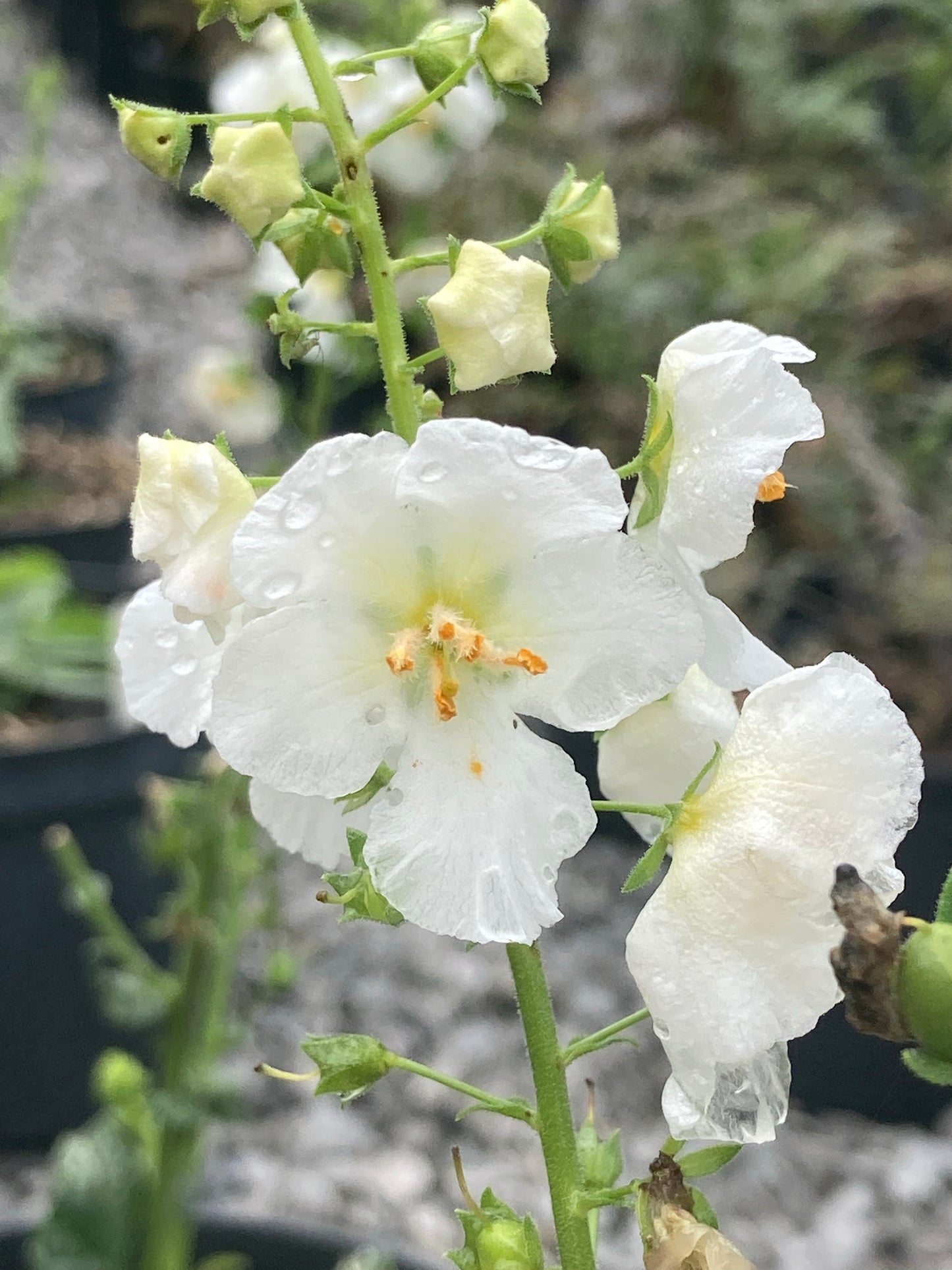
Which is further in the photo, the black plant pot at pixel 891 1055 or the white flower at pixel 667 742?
the black plant pot at pixel 891 1055

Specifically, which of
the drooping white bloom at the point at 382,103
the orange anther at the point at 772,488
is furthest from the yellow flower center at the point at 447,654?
the drooping white bloom at the point at 382,103

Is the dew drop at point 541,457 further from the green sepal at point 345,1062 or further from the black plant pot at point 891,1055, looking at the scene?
the black plant pot at point 891,1055

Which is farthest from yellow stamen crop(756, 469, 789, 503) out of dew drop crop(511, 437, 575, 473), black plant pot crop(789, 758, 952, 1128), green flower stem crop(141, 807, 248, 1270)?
black plant pot crop(789, 758, 952, 1128)

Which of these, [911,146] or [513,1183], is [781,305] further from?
[513,1183]

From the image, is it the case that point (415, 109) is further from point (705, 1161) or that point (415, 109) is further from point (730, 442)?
point (705, 1161)

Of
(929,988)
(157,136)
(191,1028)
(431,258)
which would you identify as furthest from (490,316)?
(191,1028)

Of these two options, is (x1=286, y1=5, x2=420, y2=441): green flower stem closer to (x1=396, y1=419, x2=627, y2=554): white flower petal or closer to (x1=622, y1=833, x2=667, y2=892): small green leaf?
(x1=396, y1=419, x2=627, y2=554): white flower petal
